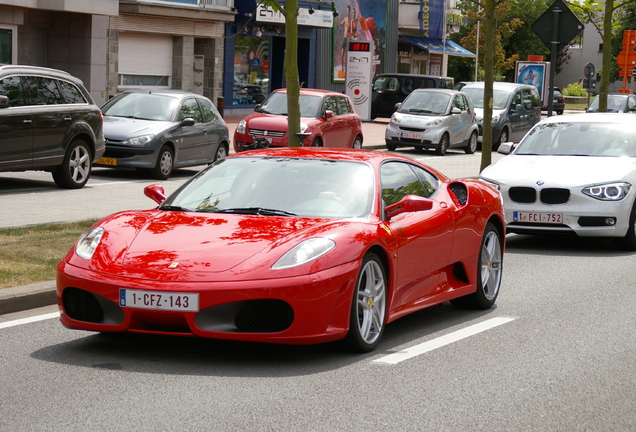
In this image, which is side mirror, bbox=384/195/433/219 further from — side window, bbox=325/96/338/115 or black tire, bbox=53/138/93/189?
side window, bbox=325/96/338/115

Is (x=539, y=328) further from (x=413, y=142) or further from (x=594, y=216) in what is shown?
(x=413, y=142)

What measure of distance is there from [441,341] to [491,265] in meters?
1.68

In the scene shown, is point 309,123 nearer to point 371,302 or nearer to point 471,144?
point 471,144

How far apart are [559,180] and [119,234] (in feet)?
22.7

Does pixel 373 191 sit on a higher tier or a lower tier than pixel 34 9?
lower

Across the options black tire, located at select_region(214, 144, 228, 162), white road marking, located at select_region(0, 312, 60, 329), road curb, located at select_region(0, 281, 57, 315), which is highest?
black tire, located at select_region(214, 144, 228, 162)

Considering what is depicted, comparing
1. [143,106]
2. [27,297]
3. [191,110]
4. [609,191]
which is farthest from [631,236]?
[143,106]

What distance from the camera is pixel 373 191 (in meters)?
7.48

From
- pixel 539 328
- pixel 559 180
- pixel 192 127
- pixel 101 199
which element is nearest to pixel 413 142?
pixel 192 127

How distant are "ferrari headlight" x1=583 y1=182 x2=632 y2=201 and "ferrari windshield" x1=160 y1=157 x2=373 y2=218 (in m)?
5.42

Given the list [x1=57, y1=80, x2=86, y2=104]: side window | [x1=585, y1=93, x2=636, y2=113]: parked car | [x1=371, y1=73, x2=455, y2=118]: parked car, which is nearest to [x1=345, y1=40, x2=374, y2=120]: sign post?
[x1=371, y1=73, x2=455, y2=118]: parked car

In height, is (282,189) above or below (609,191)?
above

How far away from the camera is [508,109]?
109 feet

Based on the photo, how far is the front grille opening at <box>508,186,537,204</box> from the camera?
12.6 meters
